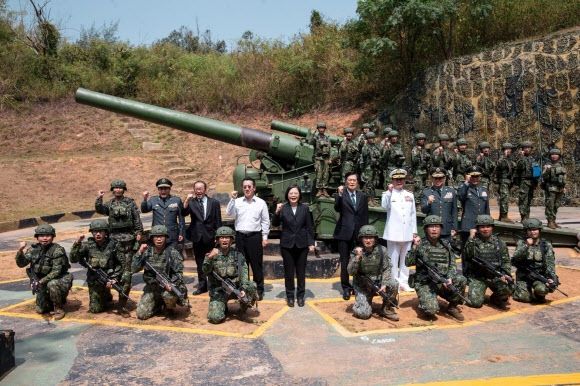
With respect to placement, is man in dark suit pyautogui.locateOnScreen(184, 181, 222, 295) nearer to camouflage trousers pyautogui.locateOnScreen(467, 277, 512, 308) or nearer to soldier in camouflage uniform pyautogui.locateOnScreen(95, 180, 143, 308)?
soldier in camouflage uniform pyautogui.locateOnScreen(95, 180, 143, 308)

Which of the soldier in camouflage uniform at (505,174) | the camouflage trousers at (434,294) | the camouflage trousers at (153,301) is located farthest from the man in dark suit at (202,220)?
the soldier in camouflage uniform at (505,174)

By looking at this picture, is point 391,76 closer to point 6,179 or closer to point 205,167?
point 205,167

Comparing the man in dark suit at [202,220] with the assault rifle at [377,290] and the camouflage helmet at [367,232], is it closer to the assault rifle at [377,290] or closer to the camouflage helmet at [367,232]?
the camouflage helmet at [367,232]

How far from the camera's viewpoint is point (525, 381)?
4617 millimetres

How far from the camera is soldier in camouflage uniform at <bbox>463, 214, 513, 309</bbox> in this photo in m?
6.69

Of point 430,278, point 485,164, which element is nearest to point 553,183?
point 485,164

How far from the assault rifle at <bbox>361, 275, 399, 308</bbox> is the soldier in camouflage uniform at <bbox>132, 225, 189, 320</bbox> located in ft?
6.78

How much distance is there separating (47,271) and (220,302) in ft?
6.98

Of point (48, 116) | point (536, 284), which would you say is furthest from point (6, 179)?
point (536, 284)

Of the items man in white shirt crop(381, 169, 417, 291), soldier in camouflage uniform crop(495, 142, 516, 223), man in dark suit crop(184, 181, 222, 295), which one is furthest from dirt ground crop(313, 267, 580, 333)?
soldier in camouflage uniform crop(495, 142, 516, 223)

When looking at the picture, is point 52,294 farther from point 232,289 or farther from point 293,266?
point 293,266

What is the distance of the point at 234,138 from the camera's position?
10.1m

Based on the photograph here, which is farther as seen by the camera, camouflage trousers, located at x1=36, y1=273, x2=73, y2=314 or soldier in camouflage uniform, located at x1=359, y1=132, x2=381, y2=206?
soldier in camouflage uniform, located at x1=359, y1=132, x2=381, y2=206

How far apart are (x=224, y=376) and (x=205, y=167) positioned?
17035 mm
